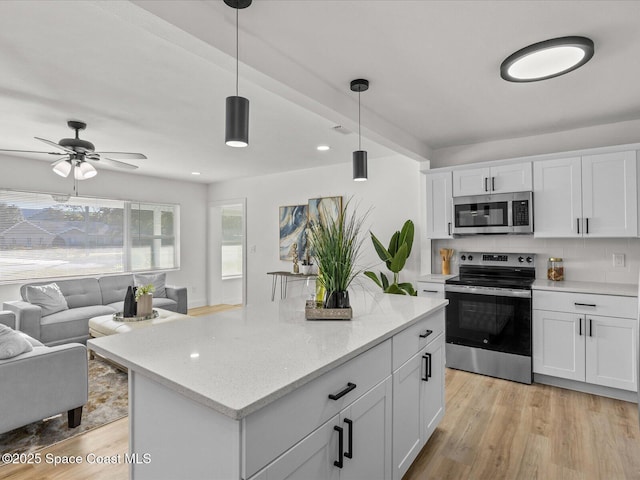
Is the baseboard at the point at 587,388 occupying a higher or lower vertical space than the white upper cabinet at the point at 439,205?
lower

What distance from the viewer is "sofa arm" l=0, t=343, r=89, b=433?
7.18ft

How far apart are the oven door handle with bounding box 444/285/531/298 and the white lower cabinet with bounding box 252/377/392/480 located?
85.1 inches

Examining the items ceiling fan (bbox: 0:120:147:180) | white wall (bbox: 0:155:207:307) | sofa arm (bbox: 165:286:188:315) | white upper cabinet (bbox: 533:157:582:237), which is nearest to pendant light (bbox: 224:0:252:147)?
ceiling fan (bbox: 0:120:147:180)

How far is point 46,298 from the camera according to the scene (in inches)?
170

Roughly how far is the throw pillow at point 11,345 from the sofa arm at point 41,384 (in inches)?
1.2

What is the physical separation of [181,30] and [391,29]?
1.03 metres

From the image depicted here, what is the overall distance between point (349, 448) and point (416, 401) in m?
0.78

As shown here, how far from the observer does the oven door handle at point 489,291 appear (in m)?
3.24

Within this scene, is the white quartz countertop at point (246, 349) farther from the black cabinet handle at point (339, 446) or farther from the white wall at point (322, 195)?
the white wall at point (322, 195)

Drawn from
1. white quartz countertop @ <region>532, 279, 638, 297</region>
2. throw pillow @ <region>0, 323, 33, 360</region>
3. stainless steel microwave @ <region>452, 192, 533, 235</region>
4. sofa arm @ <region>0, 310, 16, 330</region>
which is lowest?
sofa arm @ <region>0, 310, 16, 330</region>

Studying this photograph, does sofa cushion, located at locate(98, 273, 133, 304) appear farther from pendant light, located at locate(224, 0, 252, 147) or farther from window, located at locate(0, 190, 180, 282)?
pendant light, located at locate(224, 0, 252, 147)

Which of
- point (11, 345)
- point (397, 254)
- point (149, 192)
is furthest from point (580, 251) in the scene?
point (149, 192)

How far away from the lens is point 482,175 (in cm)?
371

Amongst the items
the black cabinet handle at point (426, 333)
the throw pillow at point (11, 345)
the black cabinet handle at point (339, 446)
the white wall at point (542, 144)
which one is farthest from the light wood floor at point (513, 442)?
the white wall at point (542, 144)
